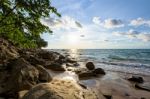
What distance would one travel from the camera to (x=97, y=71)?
19516 millimetres

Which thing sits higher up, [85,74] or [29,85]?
[29,85]

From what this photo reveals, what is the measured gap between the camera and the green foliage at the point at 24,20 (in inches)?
421

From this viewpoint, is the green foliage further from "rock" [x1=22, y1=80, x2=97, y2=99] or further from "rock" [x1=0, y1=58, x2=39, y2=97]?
"rock" [x1=22, y1=80, x2=97, y2=99]

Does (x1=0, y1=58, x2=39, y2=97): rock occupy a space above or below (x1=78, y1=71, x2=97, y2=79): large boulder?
above

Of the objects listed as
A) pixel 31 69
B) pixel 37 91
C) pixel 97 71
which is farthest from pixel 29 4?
pixel 97 71

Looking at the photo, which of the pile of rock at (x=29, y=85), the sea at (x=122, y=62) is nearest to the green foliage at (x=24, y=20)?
the pile of rock at (x=29, y=85)

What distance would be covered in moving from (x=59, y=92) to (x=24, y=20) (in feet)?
21.8

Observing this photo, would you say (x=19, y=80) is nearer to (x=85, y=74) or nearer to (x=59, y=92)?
(x=59, y=92)

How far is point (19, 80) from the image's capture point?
Result: 27.9 ft

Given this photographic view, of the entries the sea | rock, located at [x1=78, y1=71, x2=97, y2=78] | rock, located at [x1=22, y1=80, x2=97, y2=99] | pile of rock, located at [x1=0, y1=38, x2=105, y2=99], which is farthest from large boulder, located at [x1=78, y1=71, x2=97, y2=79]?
rock, located at [x1=22, y1=80, x2=97, y2=99]

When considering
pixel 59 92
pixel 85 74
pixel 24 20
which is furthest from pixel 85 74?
pixel 59 92

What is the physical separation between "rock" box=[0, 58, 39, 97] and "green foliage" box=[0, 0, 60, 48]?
2.02 metres

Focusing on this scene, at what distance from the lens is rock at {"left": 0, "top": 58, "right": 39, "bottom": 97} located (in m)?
8.20

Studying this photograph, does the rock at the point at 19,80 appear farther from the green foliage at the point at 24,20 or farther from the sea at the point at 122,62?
the sea at the point at 122,62
